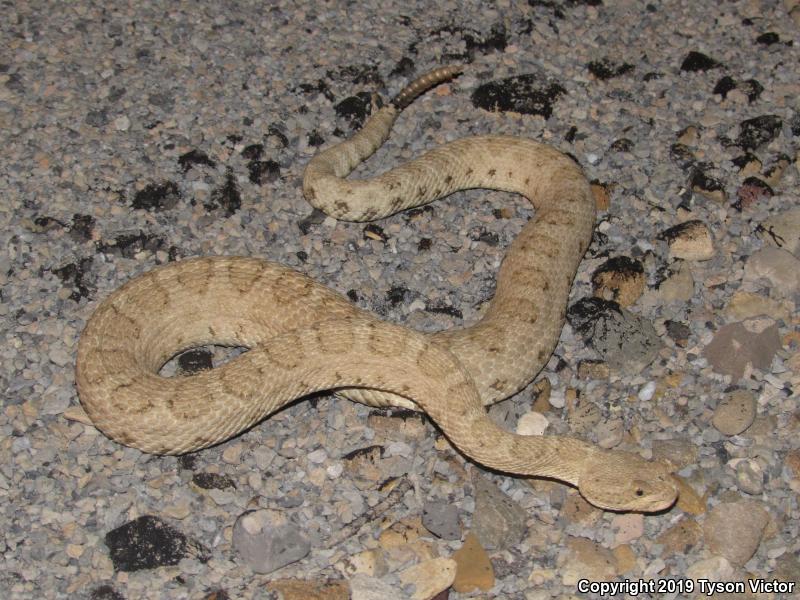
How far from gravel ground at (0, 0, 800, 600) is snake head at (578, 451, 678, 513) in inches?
7.1

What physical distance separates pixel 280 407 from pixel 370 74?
3592mm

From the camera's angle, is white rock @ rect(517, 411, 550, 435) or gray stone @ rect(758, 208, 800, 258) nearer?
white rock @ rect(517, 411, 550, 435)

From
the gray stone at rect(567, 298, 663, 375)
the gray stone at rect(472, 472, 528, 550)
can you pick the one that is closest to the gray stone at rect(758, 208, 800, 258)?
the gray stone at rect(567, 298, 663, 375)

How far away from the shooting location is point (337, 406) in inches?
237

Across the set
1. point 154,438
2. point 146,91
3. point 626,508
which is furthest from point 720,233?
point 146,91

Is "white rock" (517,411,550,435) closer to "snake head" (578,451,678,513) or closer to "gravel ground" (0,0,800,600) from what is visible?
"gravel ground" (0,0,800,600)

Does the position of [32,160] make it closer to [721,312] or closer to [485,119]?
[485,119]

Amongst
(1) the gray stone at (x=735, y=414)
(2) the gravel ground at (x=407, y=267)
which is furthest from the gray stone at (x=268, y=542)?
(1) the gray stone at (x=735, y=414)

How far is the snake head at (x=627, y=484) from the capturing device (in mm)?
5195

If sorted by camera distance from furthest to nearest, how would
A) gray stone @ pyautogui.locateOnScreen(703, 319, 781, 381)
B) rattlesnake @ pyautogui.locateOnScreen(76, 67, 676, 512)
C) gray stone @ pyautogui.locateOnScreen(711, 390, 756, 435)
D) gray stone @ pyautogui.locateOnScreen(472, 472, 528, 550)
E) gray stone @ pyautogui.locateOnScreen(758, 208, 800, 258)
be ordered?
gray stone @ pyautogui.locateOnScreen(758, 208, 800, 258)
gray stone @ pyautogui.locateOnScreen(703, 319, 781, 381)
gray stone @ pyautogui.locateOnScreen(711, 390, 756, 435)
rattlesnake @ pyautogui.locateOnScreen(76, 67, 676, 512)
gray stone @ pyautogui.locateOnScreen(472, 472, 528, 550)

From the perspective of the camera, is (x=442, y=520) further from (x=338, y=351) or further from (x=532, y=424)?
(x=338, y=351)

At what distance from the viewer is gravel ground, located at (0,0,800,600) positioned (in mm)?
5141

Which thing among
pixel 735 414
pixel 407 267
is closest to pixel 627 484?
pixel 735 414

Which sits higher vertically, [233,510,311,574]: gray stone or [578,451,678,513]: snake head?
[578,451,678,513]: snake head
